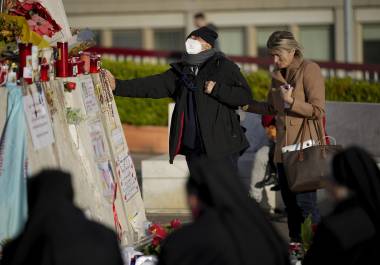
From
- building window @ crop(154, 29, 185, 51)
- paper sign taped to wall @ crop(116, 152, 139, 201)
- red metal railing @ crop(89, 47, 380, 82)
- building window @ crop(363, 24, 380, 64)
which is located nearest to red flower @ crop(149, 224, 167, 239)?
paper sign taped to wall @ crop(116, 152, 139, 201)

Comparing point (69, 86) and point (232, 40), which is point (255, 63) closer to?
point (232, 40)

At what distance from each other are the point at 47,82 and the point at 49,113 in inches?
7.7

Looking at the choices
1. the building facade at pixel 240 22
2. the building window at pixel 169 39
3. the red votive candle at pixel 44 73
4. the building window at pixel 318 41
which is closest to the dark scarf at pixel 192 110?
the red votive candle at pixel 44 73

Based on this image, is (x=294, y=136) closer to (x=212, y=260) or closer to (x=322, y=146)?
(x=322, y=146)

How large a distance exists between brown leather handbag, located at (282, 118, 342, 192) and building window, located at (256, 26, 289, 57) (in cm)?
1325

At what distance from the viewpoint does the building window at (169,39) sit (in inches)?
896

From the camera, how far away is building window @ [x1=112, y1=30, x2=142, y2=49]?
22953 millimetres

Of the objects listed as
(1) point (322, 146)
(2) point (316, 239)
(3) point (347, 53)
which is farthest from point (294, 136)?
(3) point (347, 53)

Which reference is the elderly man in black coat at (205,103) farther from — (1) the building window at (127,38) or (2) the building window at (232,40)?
(1) the building window at (127,38)

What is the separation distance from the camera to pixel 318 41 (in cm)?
2241

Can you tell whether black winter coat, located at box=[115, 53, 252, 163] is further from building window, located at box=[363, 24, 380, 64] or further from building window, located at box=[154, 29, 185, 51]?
building window, located at box=[154, 29, 185, 51]

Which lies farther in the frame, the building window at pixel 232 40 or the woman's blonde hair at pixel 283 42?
the building window at pixel 232 40

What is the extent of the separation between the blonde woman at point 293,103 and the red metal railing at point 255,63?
6.59 metres

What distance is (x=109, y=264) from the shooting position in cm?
552
